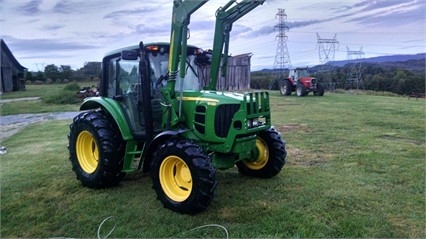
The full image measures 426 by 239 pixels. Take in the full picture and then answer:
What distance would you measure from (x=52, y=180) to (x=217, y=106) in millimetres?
2834

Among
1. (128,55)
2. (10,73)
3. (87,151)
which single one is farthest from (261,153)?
(10,73)

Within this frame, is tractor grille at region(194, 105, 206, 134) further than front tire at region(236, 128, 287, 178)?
No

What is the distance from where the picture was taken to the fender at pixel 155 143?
4.31 metres

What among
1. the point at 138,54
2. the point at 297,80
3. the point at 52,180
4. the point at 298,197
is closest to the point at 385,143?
the point at 298,197

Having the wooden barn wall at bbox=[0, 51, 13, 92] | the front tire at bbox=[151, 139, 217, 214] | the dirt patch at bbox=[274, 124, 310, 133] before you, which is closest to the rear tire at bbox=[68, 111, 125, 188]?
the front tire at bbox=[151, 139, 217, 214]

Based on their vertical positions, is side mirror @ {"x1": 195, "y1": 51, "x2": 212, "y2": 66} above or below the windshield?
above

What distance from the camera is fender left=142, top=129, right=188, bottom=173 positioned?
431cm

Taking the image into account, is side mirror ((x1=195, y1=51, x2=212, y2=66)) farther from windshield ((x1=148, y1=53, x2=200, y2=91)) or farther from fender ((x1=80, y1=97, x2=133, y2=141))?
fender ((x1=80, y1=97, x2=133, y2=141))

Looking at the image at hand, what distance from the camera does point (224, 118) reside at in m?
4.43

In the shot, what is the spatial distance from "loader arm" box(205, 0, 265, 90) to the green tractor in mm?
13

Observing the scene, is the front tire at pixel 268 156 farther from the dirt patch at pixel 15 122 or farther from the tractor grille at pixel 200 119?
the dirt patch at pixel 15 122

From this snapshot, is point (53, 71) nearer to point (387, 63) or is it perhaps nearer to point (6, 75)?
point (6, 75)

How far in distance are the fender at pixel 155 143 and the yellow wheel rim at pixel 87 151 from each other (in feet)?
3.39

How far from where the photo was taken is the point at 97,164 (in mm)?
5113
